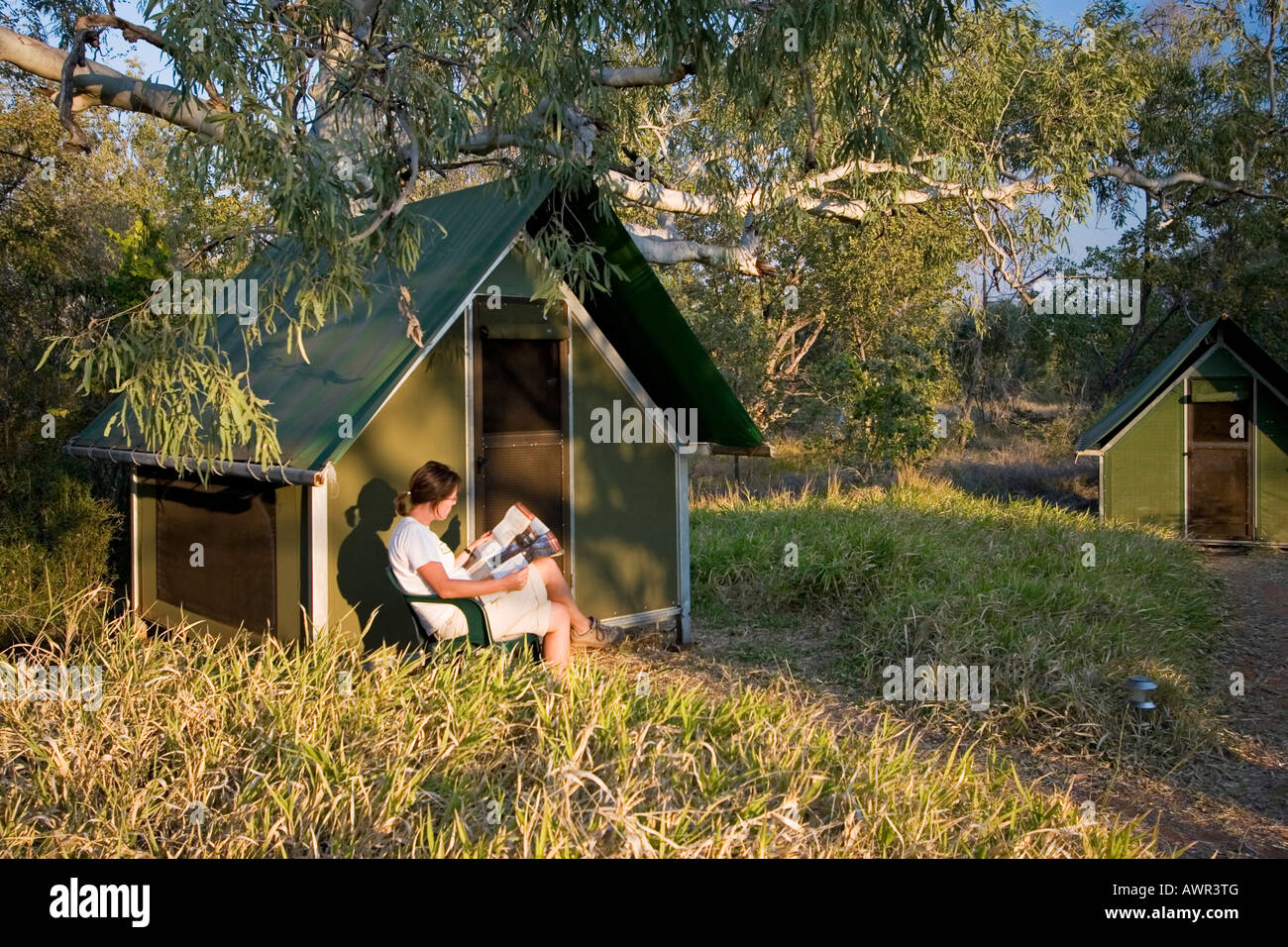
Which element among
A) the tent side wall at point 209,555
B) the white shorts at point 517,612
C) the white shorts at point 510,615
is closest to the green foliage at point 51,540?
the tent side wall at point 209,555

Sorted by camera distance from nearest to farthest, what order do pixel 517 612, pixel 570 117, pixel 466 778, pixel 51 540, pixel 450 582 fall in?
pixel 466 778 → pixel 450 582 → pixel 517 612 → pixel 51 540 → pixel 570 117

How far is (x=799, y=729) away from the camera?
5484mm

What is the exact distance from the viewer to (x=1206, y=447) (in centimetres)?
1548

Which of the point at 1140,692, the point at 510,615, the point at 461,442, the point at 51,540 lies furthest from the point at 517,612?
the point at 51,540

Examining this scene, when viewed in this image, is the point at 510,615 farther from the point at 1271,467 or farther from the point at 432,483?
the point at 1271,467

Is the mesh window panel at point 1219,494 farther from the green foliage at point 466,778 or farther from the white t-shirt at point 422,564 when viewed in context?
the white t-shirt at point 422,564

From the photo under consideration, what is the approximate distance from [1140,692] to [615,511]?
372 centimetres

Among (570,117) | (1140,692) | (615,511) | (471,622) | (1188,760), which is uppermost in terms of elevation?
(570,117)

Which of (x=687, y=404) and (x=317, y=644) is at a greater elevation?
(x=687, y=404)

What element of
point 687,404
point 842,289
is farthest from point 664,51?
point 842,289

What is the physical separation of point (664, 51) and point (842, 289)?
10528mm

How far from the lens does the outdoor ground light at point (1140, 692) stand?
7.12 metres
